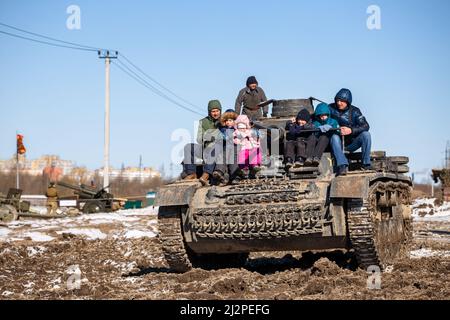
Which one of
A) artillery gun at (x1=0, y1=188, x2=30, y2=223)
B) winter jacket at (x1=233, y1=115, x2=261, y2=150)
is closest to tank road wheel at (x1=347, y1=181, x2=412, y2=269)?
winter jacket at (x1=233, y1=115, x2=261, y2=150)

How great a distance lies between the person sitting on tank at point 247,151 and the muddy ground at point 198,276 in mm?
1488

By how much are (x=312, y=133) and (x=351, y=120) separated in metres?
0.74

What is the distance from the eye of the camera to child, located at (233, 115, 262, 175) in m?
11.6

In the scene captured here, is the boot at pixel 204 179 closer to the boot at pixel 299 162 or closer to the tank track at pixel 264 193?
the tank track at pixel 264 193

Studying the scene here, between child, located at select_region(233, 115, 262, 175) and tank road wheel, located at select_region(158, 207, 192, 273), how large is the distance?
1152 millimetres

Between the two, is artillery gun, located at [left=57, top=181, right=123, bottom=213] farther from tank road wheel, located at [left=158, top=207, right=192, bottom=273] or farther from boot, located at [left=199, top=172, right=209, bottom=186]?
tank road wheel, located at [left=158, top=207, right=192, bottom=273]

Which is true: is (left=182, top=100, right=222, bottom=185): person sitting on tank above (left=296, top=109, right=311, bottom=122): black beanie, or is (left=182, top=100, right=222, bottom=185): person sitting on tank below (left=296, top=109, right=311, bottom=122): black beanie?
below

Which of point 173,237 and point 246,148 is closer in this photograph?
point 173,237

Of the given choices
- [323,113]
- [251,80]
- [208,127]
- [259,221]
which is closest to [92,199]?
[251,80]

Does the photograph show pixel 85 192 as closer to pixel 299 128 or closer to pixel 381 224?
pixel 299 128

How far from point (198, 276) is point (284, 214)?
→ 1508 mm

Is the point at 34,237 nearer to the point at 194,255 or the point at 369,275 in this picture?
the point at 194,255

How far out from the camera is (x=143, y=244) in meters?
17.0

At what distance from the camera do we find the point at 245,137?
Answer: 11.7 m
